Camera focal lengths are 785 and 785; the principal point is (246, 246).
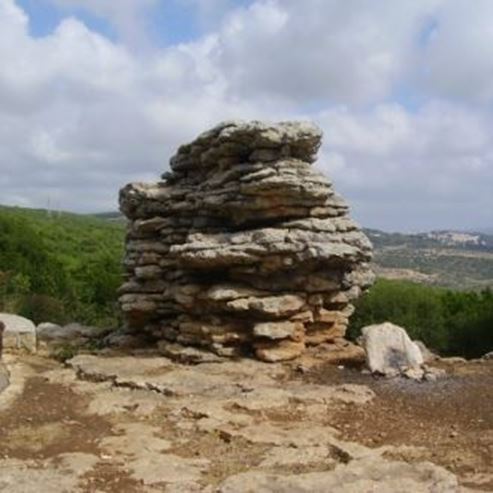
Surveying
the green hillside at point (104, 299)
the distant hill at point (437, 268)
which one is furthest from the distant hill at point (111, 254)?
the green hillside at point (104, 299)

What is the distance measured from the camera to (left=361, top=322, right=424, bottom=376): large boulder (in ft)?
54.1

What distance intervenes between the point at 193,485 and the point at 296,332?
885 centimetres

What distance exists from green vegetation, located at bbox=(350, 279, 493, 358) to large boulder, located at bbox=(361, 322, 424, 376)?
16.5m

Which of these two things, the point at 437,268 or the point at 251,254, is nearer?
the point at 251,254

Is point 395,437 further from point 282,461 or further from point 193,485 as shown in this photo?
point 193,485

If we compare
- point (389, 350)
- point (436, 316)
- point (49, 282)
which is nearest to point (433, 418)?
point (389, 350)

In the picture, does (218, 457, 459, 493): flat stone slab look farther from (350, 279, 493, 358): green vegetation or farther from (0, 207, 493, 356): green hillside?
(350, 279, 493, 358): green vegetation

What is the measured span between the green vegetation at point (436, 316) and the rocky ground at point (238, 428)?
647 inches

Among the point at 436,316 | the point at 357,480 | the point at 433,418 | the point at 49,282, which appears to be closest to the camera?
the point at 357,480

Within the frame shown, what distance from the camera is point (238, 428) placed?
12336 millimetres

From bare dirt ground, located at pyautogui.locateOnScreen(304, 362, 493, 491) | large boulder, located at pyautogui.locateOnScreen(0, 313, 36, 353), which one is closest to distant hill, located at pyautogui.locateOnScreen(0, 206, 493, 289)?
large boulder, located at pyautogui.locateOnScreen(0, 313, 36, 353)

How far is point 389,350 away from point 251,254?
373 cm

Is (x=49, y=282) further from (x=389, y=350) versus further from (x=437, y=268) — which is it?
(x=437, y=268)

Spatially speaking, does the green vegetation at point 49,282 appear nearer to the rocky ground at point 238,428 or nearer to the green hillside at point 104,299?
the green hillside at point 104,299
